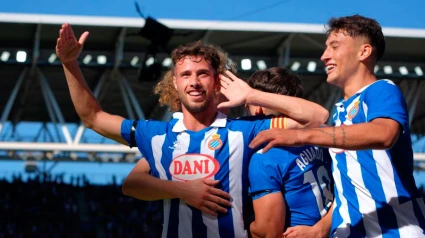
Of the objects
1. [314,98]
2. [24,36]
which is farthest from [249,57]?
[24,36]

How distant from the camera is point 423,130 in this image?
35844 mm

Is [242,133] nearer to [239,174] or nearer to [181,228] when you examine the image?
[239,174]

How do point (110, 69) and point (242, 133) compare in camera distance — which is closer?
point (242, 133)

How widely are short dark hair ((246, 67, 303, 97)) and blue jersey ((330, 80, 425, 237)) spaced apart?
1.70ft

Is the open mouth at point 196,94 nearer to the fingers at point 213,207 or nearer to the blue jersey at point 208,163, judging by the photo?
the blue jersey at point 208,163

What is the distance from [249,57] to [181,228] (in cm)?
2575

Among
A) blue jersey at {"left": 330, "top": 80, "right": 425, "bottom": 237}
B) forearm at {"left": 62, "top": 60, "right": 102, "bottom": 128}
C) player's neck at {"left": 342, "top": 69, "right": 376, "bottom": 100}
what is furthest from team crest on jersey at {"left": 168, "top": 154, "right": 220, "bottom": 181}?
player's neck at {"left": 342, "top": 69, "right": 376, "bottom": 100}

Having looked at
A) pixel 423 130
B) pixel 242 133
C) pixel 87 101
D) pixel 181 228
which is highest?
pixel 423 130

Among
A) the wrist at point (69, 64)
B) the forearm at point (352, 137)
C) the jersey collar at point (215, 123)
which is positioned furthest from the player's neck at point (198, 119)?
the forearm at point (352, 137)

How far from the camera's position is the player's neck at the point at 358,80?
16.0 ft

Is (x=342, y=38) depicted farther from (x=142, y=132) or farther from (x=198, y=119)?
(x=142, y=132)

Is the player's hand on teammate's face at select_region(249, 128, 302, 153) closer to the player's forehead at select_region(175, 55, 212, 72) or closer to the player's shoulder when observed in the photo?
the player's shoulder

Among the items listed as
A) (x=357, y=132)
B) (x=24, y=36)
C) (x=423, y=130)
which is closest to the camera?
(x=357, y=132)

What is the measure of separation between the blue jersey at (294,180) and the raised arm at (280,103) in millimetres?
305
